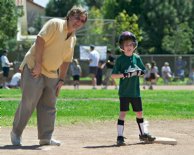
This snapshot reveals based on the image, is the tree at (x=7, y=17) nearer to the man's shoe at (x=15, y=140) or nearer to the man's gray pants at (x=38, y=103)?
the man's gray pants at (x=38, y=103)

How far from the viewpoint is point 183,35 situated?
58781 millimetres

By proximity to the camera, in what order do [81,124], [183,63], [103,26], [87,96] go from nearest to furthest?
[81,124], [87,96], [103,26], [183,63]

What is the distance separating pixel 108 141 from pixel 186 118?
4546mm

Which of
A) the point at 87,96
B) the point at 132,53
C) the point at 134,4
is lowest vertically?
the point at 87,96

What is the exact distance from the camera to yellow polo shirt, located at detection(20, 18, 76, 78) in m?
8.74

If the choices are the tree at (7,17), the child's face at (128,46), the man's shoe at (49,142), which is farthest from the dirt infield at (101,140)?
the tree at (7,17)

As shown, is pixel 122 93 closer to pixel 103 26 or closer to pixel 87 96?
pixel 87 96

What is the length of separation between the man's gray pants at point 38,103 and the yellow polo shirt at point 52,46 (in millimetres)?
118

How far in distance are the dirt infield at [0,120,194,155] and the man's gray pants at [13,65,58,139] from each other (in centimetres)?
30

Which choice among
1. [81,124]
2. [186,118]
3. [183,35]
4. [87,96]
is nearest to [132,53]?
[81,124]

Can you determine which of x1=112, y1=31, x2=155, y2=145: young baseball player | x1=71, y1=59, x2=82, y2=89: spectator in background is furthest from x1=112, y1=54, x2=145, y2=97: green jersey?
x1=71, y1=59, x2=82, y2=89: spectator in background

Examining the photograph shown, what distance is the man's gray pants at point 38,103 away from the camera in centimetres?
877

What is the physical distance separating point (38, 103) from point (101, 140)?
1393 mm

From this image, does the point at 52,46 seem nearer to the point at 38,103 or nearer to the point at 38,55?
the point at 38,55
